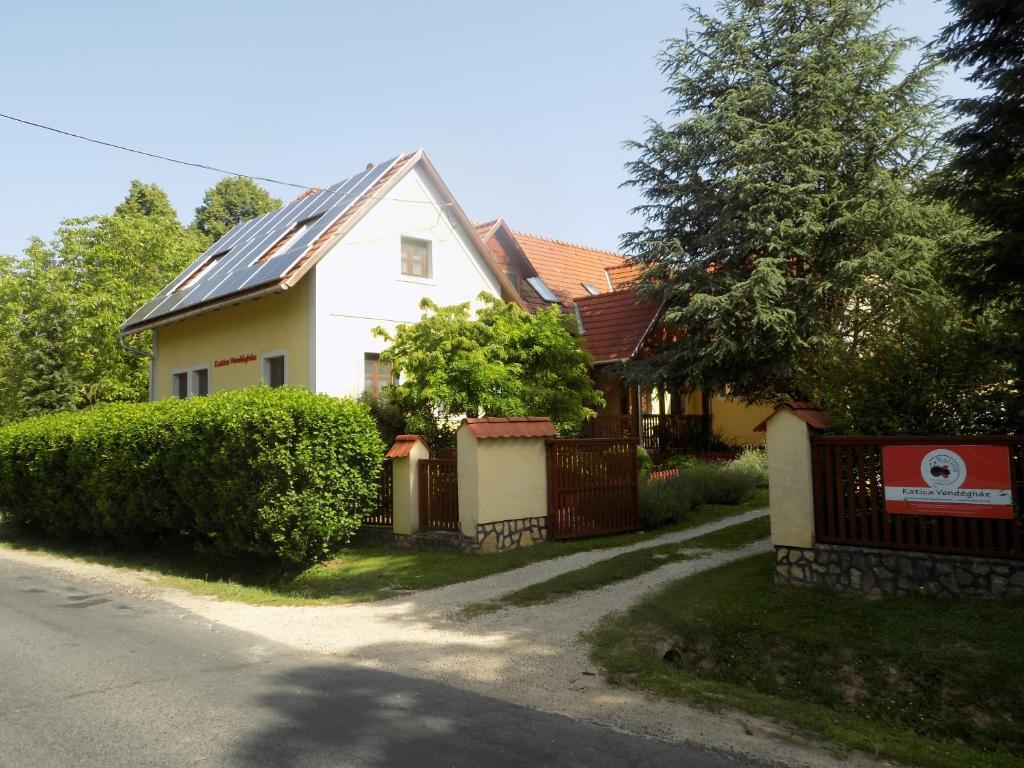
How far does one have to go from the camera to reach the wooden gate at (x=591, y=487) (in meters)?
13.0

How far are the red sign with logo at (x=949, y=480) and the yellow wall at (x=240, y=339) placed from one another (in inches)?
475

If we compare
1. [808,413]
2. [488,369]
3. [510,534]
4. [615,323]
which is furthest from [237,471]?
[615,323]

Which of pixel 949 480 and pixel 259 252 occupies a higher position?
pixel 259 252

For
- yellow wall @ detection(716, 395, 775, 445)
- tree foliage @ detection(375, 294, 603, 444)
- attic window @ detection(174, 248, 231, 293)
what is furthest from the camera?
yellow wall @ detection(716, 395, 775, 445)

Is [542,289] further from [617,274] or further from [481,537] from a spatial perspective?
[481,537]

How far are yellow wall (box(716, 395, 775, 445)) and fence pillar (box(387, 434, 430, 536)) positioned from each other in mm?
13759

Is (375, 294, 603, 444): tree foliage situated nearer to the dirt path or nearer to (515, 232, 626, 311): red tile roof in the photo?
the dirt path

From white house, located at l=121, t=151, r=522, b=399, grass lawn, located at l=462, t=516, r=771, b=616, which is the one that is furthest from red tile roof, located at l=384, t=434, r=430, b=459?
white house, located at l=121, t=151, r=522, b=399

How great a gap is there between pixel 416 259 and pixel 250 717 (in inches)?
581

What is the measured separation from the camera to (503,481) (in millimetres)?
12305

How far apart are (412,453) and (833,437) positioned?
21.8 feet

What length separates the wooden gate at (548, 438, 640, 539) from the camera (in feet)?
42.6

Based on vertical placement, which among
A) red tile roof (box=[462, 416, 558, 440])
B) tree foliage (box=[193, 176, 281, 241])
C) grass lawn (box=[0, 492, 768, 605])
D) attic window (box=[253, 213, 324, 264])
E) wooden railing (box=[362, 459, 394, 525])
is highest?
tree foliage (box=[193, 176, 281, 241])

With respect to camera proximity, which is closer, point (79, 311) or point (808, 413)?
point (808, 413)
